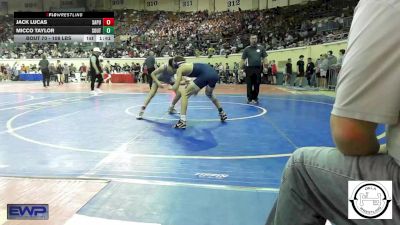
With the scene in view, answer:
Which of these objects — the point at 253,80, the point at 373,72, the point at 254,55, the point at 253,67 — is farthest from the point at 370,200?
the point at 254,55

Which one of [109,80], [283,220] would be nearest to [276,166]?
[283,220]

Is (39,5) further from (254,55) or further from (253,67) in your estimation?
(253,67)

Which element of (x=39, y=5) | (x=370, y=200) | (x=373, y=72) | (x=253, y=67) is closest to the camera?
(x=373, y=72)

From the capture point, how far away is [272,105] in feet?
37.3

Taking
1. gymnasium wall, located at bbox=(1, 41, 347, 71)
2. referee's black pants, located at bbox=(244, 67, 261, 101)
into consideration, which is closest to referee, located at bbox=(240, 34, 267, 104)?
referee's black pants, located at bbox=(244, 67, 261, 101)

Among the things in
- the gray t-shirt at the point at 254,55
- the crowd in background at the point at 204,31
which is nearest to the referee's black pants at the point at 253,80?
the gray t-shirt at the point at 254,55

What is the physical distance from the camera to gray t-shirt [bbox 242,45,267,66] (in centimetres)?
1196

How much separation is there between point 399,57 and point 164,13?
140 ft

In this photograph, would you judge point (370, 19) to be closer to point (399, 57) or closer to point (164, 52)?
point (399, 57)
